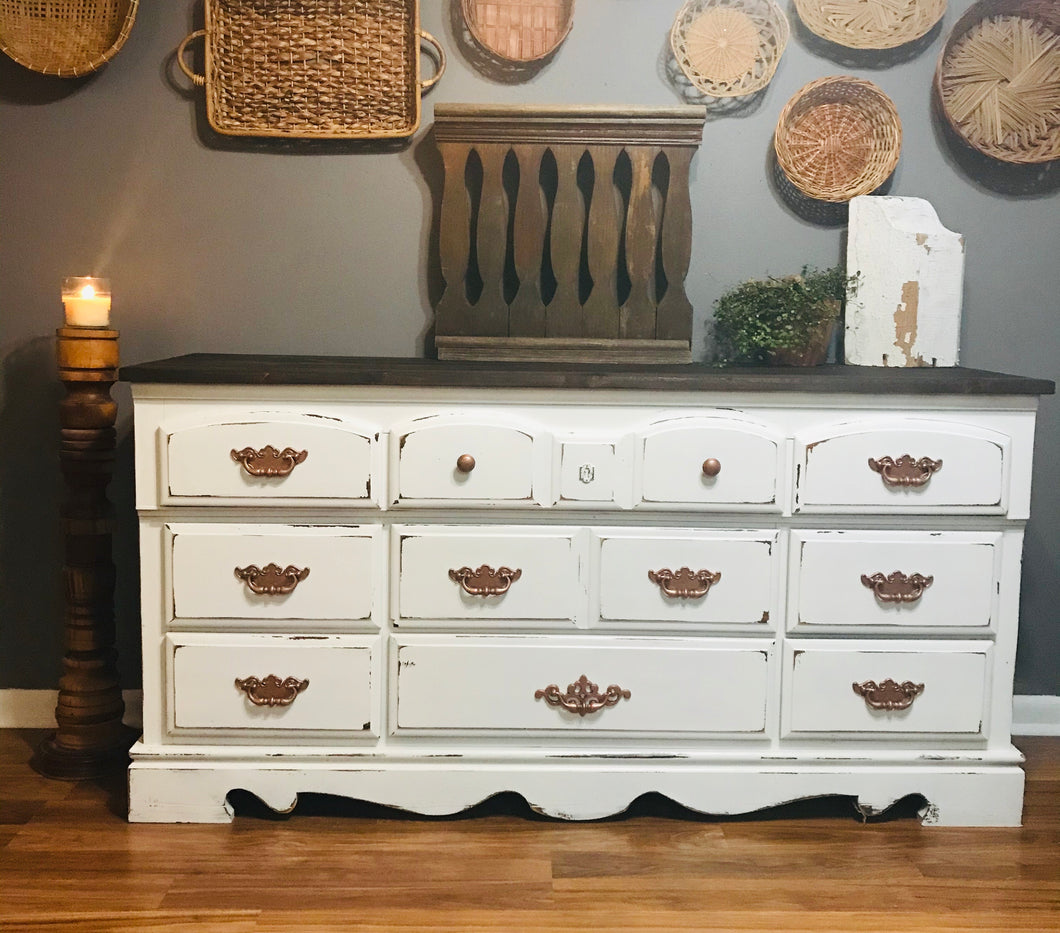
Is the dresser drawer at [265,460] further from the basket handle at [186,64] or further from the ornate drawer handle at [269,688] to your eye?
the basket handle at [186,64]

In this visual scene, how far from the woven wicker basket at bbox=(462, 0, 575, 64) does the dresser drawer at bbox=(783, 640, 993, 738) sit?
137 cm

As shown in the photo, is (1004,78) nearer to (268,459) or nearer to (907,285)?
(907,285)

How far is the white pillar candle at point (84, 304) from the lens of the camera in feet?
7.48

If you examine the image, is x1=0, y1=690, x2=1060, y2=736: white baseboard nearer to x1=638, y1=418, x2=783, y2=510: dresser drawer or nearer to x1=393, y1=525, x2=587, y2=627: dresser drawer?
x1=393, y1=525, x2=587, y2=627: dresser drawer

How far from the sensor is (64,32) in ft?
8.03

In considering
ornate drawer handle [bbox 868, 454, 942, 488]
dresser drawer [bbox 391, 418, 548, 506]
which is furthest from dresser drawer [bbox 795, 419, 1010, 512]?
dresser drawer [bbox 391, 418, 548, 506]

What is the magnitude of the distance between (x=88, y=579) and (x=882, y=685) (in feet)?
5.29

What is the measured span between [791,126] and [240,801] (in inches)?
72.2

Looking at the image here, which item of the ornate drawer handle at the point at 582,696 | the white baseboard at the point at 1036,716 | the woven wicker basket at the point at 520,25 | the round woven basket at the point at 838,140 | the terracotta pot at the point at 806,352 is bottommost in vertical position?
the white baseboard at the point at 1036,716

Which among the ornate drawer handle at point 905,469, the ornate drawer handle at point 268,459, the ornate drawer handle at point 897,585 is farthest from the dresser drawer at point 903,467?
the ornate drawer handle at point 268,459

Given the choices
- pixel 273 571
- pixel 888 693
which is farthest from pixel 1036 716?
pixel 273 571

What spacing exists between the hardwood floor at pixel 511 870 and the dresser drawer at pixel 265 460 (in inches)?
24.9

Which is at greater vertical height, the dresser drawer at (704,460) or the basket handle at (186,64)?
the basket handle at (186,64)

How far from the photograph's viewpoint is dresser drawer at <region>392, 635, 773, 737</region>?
2.14 m
